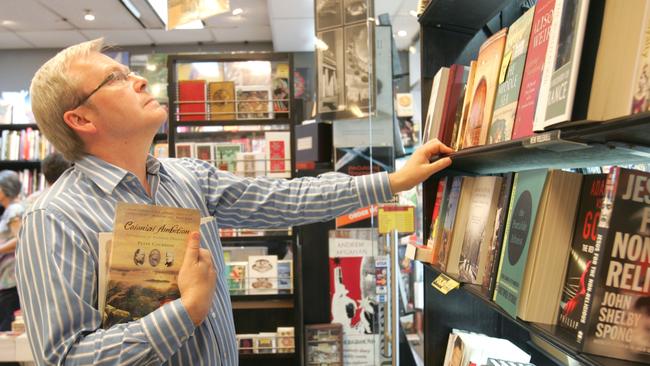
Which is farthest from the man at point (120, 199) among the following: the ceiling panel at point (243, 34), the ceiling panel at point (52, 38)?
the ceiling panel at point (52, 38)

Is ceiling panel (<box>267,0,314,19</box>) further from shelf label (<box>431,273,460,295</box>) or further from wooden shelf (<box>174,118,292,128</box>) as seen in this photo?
shelf label (<box>431,273,460,295</box>)

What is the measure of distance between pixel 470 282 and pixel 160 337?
77 centimetres

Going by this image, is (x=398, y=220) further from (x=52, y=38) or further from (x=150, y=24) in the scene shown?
(x=52, y=38)

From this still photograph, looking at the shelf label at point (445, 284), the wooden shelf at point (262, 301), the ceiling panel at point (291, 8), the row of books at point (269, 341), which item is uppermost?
the ceiling panel at point (291, 8)

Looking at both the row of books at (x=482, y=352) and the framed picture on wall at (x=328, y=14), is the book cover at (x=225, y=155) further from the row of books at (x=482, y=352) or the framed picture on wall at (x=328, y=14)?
the row of books at (x=482, y=352)

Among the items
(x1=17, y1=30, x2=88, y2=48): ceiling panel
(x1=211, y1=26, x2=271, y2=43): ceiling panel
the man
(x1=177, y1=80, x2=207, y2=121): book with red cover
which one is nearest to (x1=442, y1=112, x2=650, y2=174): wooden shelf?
the man

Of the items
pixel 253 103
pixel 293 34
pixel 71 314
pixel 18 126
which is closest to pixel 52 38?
pixel 18 126

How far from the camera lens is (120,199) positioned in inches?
51.5

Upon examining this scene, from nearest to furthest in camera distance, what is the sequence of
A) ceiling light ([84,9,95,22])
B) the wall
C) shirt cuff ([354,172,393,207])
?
1. shirt cuff ([354,172,393,207])
2. ceiling light ([84,9,95,22])
3. the wall

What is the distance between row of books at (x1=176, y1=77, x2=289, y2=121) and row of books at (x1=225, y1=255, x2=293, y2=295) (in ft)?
3.04

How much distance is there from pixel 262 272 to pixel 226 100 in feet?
3.67

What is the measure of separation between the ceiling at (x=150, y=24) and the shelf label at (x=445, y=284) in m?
4.57

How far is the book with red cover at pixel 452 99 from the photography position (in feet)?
4.91

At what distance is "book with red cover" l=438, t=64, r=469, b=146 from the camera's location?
4.91ft
